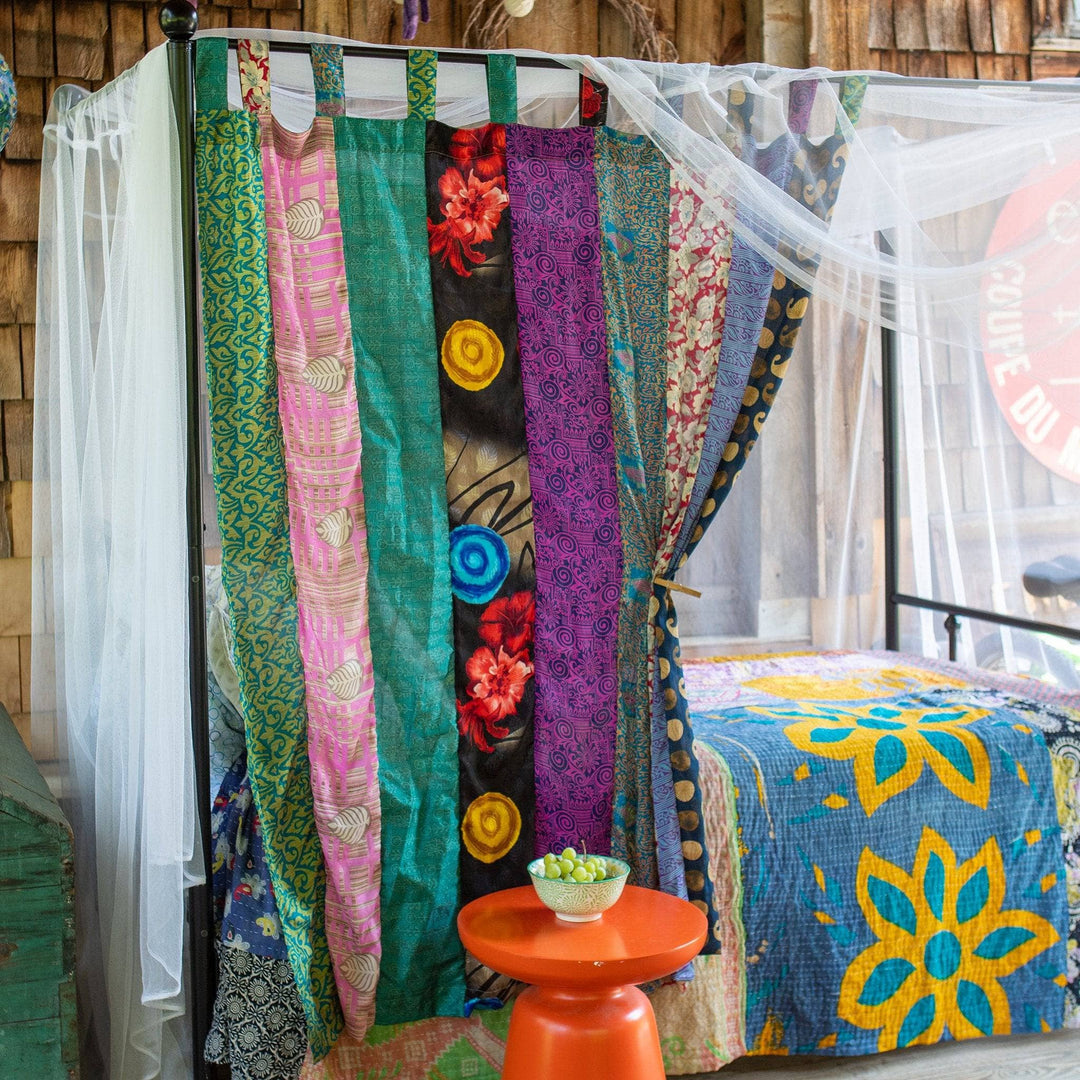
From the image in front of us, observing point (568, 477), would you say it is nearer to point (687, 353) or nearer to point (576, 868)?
point (687, 353)

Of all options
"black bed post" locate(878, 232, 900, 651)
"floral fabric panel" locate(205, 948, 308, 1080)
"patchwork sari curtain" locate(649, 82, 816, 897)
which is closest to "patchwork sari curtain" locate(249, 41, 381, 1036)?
"floral fabric panel" locate(205, 948, 308, 1080)

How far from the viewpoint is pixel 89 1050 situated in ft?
8.00

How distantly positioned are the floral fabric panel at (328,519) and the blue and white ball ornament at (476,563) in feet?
0.65

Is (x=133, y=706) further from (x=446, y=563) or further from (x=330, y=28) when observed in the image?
(x=330, y=28)

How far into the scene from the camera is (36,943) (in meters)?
1.99

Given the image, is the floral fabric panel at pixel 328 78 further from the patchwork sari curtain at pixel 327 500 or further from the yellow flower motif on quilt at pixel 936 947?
the yellow flower motif on quilt at pixel 936 947

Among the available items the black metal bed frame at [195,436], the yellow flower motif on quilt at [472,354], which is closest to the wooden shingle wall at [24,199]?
the black metal bed frame at [195,436]

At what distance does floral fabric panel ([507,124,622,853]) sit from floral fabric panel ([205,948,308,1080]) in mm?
576

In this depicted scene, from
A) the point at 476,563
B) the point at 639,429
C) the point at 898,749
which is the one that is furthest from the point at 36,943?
the point at 898,749

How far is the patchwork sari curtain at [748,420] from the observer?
242cm

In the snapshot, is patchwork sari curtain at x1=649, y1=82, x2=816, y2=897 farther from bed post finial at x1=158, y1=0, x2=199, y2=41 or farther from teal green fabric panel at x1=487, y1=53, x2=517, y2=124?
bed post finial at x1=158, y1=0, x2=199, y2=41

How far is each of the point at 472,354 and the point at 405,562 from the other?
44 cm

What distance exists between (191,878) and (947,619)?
2489 mm

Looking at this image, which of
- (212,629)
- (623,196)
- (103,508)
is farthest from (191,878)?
(623,196)
